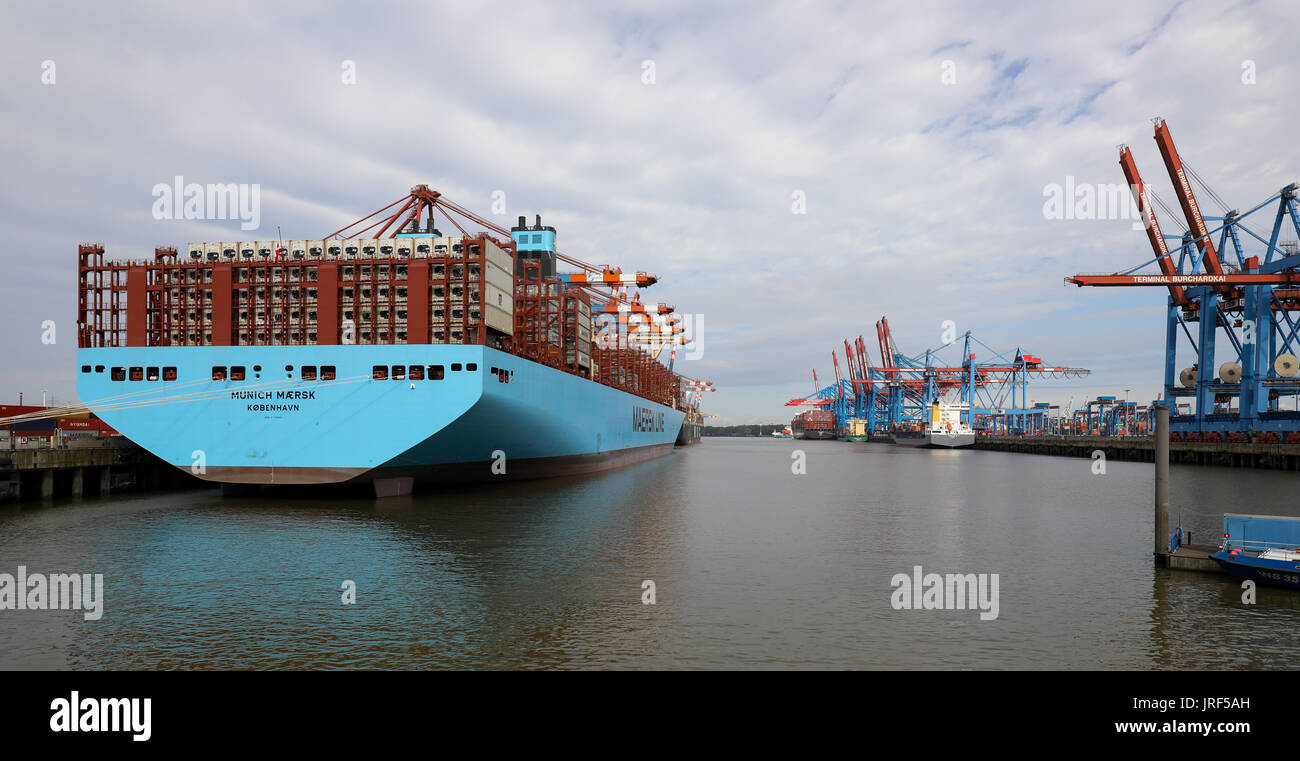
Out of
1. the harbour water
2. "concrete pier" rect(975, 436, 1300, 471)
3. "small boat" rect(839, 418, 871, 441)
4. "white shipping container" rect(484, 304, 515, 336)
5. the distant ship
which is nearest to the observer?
the harbour water

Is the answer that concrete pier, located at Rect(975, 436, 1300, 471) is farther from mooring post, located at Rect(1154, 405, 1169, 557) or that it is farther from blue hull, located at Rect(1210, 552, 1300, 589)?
blue hull, located at Rect(1210, 552, 1300, 589)

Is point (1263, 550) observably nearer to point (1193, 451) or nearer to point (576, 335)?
point (576, 335)

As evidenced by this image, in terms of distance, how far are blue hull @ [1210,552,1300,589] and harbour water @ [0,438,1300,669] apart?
303mm

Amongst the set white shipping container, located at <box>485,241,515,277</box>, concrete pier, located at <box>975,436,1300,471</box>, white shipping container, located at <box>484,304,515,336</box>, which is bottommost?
concrete pier, located at <box>975,436,1300,471</box>

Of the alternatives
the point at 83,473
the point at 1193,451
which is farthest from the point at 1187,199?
the point at 83,473

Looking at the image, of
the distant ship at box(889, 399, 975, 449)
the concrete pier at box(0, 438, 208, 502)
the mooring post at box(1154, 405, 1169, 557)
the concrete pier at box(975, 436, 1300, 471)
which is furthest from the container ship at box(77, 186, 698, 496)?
the distant ship at box(889, 399, 975, 449)

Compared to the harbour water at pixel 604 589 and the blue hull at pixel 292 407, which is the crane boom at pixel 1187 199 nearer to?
the harbour water at pixel 604 589

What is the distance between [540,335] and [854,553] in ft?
89.4

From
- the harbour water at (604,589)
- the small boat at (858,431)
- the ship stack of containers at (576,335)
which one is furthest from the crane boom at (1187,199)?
the small boat at (858,431)

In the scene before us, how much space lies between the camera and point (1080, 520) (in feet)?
95.0

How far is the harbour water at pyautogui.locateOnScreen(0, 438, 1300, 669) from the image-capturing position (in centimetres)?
1184
